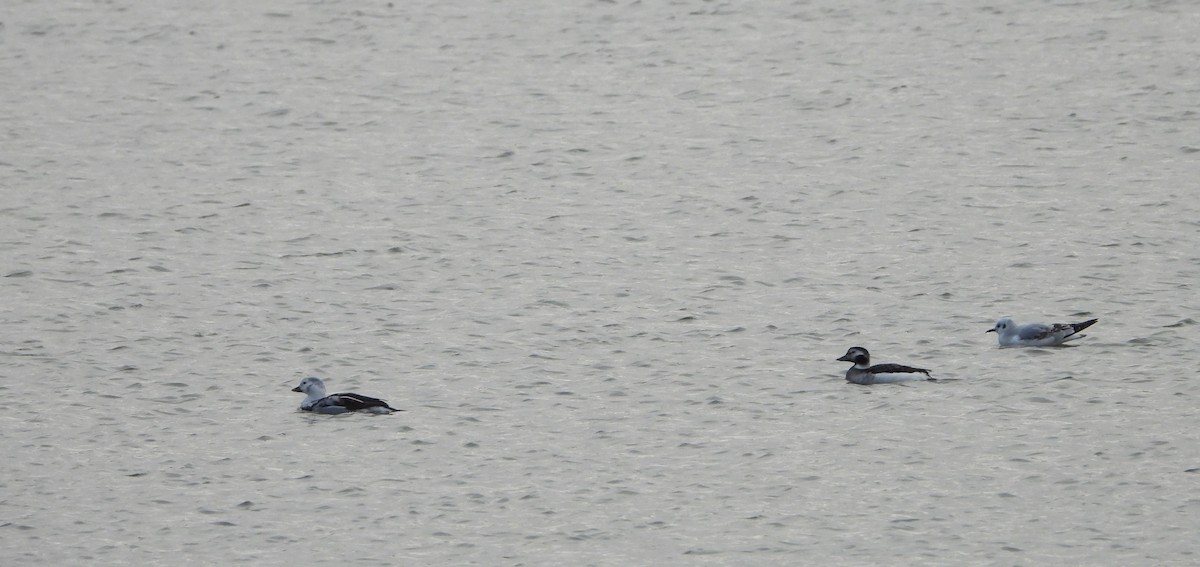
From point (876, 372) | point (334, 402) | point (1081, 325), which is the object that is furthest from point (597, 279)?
point (1081, 325)

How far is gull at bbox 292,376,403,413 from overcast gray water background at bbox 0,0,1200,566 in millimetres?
184

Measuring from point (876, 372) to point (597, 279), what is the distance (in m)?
5.06

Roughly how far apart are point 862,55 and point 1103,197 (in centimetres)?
783

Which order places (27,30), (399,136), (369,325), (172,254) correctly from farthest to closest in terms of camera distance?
1. (27,30)
2. (399,136)
3. (172,254)
4. (369,325)

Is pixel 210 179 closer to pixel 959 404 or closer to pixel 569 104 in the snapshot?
pixel 569 104

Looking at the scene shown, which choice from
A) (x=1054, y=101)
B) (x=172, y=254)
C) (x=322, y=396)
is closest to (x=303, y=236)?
(x=172, y=254)

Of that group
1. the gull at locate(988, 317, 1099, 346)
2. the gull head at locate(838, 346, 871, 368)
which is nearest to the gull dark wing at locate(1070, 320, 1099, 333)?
the gull at locate(988, 317, 1099, 346)

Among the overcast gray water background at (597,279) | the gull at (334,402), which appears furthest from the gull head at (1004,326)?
the gull at (334,402)

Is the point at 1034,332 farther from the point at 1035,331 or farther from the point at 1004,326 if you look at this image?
the point at 1004,326

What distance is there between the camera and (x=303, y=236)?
2350cm

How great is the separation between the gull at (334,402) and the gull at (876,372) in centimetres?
467

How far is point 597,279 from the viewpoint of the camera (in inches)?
854

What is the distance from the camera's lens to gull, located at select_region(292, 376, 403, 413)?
1723 cm

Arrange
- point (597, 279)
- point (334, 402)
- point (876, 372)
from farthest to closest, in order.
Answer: point (597, 279) → point (876, 372) → point (334, 402)
